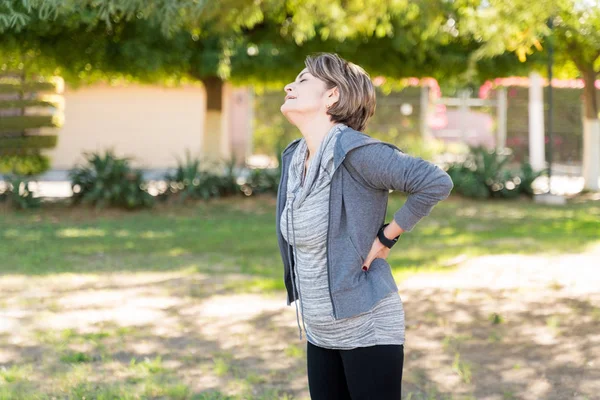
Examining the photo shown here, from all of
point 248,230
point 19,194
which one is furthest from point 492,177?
point 19,194

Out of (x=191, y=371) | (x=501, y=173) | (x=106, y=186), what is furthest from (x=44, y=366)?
(x=501, y=173)

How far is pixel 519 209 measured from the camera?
16.4m

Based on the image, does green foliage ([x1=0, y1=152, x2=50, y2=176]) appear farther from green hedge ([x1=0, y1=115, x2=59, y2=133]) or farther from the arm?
the arm

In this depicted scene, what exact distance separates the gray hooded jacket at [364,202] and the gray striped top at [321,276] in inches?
1.2

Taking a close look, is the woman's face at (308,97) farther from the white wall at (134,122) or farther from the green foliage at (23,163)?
the white wall at (134,122)

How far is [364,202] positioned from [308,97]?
0.39 meters

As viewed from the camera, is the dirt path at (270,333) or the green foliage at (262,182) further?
the green foliage at (262,182)

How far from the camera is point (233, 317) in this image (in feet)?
23.3

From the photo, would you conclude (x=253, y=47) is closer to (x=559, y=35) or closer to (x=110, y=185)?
(x=110, y=185)

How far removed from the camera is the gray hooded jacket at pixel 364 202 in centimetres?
262

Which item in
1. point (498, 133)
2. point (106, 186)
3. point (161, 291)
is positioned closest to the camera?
point (161, 291)

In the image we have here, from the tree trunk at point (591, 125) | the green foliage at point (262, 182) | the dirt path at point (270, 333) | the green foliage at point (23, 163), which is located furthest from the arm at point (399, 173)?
the tree trunk at point (591, 125)

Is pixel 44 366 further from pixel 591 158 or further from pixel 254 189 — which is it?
pixel 591 158

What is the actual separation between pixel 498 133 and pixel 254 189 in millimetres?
14429
